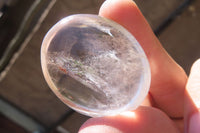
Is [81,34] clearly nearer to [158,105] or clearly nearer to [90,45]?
A: [90,45]

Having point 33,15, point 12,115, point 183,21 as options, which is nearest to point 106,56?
point 33,15

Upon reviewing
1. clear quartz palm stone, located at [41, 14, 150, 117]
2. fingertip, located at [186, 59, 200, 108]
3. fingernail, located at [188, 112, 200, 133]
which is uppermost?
clear quartz palm stone, located at [41, 14, 150, 117]

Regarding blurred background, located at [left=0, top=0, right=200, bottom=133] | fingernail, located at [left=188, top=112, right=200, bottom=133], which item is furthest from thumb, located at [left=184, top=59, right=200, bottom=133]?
blurred background, located at [left=0, top=0, right=200, bottom=133]

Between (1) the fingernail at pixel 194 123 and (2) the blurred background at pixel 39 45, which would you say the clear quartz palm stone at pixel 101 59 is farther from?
(2) the blurred background at pixel 39 45

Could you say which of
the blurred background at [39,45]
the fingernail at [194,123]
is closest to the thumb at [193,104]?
the fingernail at [194,123]

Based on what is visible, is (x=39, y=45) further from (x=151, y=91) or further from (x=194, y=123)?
(x=194, y=123)

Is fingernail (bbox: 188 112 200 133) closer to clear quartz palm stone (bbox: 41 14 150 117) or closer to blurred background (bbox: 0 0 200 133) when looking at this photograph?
clear quartz palm stone (bbox: 41 14 150 117)
